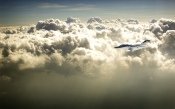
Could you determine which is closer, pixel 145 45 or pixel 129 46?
pixel 145 45
